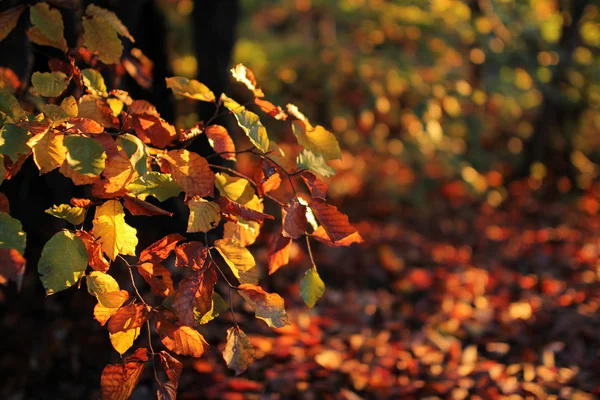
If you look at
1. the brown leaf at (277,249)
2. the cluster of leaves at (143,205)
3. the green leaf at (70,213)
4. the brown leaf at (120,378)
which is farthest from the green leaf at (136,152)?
the brown leaf at (120,378)

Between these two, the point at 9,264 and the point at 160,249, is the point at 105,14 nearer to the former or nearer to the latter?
the point at 160,249

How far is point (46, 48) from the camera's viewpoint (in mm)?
2428

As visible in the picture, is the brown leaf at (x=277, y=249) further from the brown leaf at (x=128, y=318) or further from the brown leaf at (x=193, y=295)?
the brown leaf at (x=128, y=318)

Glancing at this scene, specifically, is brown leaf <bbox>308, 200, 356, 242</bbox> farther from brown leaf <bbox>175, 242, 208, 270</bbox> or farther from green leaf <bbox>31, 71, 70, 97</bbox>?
green leaf <bbox>31, 71, 70, 97</bbox>

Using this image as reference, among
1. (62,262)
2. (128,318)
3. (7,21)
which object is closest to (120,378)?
(128,318)

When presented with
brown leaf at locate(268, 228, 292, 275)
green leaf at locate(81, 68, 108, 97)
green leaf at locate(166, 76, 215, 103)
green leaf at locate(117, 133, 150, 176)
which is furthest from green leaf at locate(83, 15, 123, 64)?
brown leaf at locate(268, 228, 292, 275)

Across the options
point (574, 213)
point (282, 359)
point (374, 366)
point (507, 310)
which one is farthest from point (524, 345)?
point (574, 213)

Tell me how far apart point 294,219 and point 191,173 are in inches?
11.2

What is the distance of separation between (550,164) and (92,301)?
493 centimetres

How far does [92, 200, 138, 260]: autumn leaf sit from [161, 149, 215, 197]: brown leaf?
17 centimetres

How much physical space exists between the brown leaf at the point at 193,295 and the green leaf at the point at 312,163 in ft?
1.17

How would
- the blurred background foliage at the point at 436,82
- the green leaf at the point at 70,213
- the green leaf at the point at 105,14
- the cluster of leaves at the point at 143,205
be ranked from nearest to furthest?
the cluster of leaves at the point at 143,205, the green leaf at the point at 70,213, the green leaf at the point at 105,14, the blurred background foliage at the point at 436,82

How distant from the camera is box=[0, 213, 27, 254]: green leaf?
4.18 feet

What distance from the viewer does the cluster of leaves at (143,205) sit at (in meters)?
1.35
